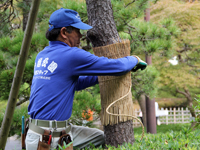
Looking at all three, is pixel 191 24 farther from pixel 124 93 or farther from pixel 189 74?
pixel 124 93

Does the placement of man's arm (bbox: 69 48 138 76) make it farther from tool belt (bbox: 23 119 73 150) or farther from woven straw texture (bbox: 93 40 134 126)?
tool belt (bbox: 23 119 73 150)

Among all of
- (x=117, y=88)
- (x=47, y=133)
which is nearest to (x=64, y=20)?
(x=117, y=88)

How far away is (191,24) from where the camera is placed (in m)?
10.1

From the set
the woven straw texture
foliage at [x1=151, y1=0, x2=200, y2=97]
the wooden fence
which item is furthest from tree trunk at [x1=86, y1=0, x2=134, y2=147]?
the wooden fence

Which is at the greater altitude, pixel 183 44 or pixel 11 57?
pixel 183 44

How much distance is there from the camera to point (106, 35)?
2648mm

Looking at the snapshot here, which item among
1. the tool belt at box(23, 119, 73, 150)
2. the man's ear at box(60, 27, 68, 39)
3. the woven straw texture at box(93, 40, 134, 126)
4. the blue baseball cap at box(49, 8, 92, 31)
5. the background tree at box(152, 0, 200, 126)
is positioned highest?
the background tree at box(152, 0, 200, 126)

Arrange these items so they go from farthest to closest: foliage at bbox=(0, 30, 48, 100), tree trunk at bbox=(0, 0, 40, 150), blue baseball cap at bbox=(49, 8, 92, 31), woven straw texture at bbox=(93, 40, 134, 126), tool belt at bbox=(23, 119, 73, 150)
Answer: foliage at bbox=(0, 30, 48, 100), tree trunk at bbox=(0, 0, 40, 150), woven straw texture at bbox=(93, 40, 134, 126), blue baseball cap at bbox=(49, 8, 92, 31), tool belt at bbox=(23, 119, 73, 150)

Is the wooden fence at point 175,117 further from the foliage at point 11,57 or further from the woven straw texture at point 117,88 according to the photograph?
the woven straw texture at point 117,88

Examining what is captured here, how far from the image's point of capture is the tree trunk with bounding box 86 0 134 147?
257 cm

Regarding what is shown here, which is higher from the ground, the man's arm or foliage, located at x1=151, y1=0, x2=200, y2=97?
foliage, located at x1=151, y1=0, x2=200, y2=97

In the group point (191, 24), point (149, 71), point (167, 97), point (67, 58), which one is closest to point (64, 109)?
point (67, 58)

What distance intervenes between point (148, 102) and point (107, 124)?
6616mm

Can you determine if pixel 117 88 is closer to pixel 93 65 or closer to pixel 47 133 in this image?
pixel 93 65
